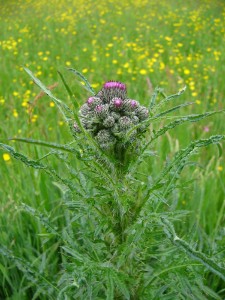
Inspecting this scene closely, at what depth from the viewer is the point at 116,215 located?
3.86ft

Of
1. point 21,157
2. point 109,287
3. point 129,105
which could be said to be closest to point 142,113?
point 129,105

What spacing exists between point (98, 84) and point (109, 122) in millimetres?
2509

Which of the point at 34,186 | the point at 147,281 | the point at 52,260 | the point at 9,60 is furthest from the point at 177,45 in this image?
the point at 147,281

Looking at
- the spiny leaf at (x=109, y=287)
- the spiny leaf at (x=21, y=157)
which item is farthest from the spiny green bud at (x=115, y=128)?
the spiny leaf at (x=109, y=287)

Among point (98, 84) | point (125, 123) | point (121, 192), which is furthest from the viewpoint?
point (98, 84)

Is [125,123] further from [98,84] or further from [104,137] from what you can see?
[98,84]

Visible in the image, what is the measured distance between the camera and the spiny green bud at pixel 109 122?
1019 millimetres

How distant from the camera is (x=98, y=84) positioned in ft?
11.4

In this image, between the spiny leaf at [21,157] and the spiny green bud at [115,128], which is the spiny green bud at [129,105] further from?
the spiny leaf at [21,157]

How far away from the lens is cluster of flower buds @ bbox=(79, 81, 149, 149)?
40.3 inches

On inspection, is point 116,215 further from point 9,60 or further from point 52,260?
point 9,60

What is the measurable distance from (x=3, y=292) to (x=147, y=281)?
78 cm

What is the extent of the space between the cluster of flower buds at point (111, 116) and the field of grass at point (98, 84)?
0.30 ft

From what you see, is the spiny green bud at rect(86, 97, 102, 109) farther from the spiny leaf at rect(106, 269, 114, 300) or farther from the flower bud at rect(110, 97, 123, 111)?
the spiny leaf at rect(106, 269, 114, 300)
